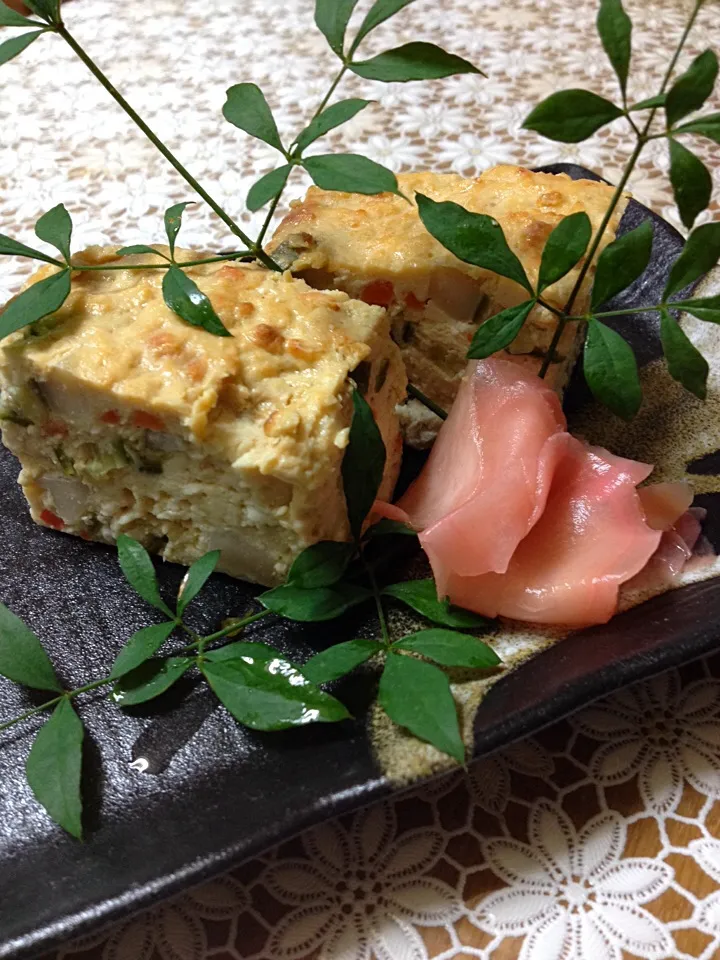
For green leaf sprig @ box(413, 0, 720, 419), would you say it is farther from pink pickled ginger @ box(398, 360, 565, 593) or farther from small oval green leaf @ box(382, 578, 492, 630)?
small oval green leaf @ box(382, 578, 492, 630)

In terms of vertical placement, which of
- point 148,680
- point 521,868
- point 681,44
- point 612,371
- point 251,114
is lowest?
point 521,868

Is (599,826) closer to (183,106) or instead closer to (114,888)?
(114,888)

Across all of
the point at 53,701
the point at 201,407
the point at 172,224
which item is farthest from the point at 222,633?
the point at 172,224

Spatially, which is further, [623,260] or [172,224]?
[172,224]

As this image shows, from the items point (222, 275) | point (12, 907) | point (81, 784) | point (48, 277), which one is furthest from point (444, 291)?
point (12, 907)

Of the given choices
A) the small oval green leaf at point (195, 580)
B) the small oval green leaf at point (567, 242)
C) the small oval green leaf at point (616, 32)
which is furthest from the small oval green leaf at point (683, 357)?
the small oval green leaf at point (195, 580)

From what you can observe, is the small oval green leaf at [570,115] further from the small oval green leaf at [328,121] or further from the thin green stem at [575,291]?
the small oval green leaf at [328,121]

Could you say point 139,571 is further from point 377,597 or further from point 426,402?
point 426,402
